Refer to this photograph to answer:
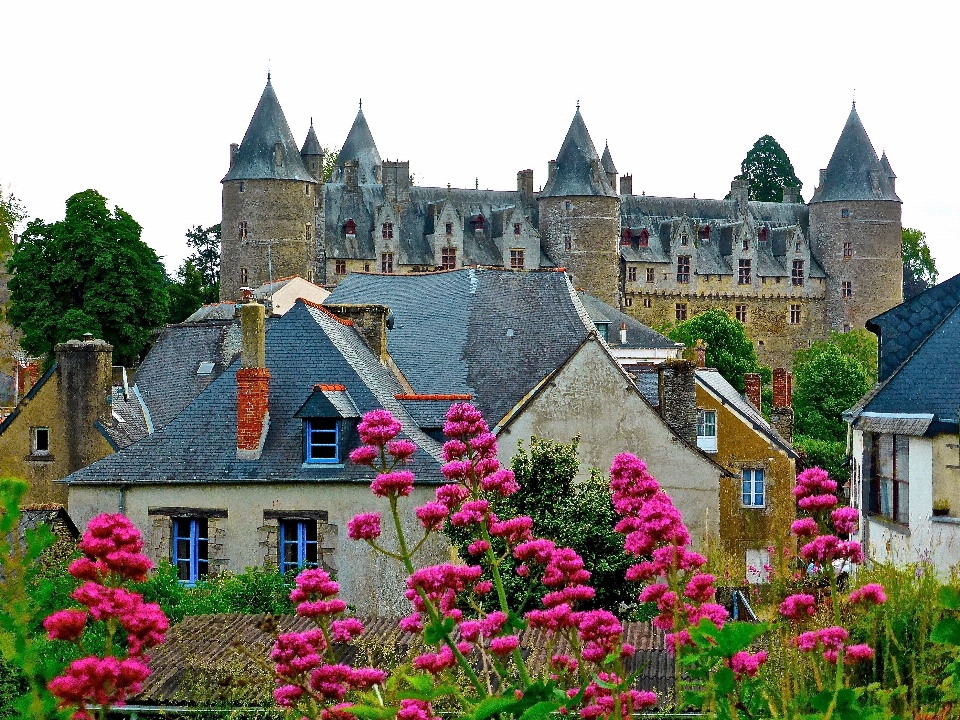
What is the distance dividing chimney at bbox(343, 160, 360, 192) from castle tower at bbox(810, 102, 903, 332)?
29.9 m

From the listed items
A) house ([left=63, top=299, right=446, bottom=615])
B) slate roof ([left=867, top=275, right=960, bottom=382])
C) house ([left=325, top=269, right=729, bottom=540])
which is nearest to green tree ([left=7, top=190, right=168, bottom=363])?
house ([left=325, top=269, right=729, bottom=540])

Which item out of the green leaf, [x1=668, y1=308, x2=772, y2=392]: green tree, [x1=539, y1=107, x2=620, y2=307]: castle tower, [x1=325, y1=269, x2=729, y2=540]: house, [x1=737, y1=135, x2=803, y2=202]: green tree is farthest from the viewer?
[x1=737, y1=135, x2=803, y2=202]: green tree

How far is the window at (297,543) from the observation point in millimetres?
18766

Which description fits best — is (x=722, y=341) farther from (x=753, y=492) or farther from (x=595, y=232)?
(x=753, y=492)

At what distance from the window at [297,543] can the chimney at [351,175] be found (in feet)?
216

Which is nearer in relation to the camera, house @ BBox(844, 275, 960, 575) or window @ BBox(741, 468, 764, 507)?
house @ BBox(844, 275, 960, 575)

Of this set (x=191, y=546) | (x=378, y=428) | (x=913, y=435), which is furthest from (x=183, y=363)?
(x=378, y=428)

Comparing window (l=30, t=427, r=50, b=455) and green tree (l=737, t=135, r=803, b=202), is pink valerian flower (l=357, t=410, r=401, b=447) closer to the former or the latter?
window (l=30, t=427, r=50, b=455)

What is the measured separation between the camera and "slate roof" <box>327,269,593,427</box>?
24406mm

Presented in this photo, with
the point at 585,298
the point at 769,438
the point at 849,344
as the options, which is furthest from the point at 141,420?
the point at 849,344

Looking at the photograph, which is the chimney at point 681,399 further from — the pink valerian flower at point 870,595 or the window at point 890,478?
the pink valerian flower at point 870,595

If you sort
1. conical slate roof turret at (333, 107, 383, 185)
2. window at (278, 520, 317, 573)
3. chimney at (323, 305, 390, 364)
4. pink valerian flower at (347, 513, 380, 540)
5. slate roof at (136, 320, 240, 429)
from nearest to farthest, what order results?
1. pink valerian flower at (347, 513, 380, 540)
2. window at (278, 520, 317, 573)
3. chimney at (323, 305, 390, 364)
4. slate roof at (136, 320, 240, 429)
5. conical slate roof turret at (333, 107, 383, 185)

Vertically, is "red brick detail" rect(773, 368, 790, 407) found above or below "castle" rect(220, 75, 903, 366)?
below

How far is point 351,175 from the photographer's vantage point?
276 feet
